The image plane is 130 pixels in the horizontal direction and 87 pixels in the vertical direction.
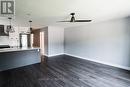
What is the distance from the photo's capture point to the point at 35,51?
521 centimetres

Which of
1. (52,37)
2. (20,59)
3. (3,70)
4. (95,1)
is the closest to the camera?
(95,1)

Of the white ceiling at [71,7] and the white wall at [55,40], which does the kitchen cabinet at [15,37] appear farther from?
the white ceiling at [71,7]

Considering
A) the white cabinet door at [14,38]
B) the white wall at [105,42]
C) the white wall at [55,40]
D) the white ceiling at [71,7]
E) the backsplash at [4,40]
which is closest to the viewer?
the white ceiling at [71,7]

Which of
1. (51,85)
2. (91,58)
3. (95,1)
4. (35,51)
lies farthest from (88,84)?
(35,51)

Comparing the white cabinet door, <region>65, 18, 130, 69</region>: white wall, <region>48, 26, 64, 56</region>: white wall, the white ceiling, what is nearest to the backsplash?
the white cabinet door

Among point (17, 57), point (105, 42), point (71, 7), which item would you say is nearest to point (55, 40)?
point (17, 57)

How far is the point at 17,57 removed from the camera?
4488 millimetres

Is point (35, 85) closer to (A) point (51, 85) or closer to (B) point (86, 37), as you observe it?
(A) point (51, 85)

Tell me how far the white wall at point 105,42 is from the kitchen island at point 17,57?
313 centimetres

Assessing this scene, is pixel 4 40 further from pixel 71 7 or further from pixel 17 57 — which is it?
pixel 71 7

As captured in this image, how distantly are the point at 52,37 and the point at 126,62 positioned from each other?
16.7 feet

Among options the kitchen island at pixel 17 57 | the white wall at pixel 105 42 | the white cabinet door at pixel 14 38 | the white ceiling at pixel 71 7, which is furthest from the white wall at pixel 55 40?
the white ceiling at pixel 71 7

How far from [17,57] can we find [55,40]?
11.1ft

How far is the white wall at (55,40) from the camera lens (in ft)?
22.8
